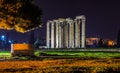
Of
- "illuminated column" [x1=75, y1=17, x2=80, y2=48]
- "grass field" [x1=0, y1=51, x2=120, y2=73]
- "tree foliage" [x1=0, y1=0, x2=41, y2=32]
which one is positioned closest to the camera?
"grass field" [x1=0, y1=51, x2=120, y2=73]

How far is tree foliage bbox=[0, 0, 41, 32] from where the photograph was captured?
36.1 meters

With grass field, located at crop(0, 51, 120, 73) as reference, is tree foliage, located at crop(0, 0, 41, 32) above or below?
above

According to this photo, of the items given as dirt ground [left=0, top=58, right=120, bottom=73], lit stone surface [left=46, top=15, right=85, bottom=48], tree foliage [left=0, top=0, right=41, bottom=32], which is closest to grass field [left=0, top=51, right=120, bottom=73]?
dirt ground [left=0, top=58, right=120, bottom=73]

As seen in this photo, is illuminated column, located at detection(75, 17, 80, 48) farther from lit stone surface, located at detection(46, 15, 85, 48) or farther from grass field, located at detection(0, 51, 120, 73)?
grass field, located at detection(0, 51, 120, 73)

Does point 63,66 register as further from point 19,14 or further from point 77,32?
point 77,32

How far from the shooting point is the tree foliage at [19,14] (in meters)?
36.1

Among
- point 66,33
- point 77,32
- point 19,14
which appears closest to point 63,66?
point 19,14

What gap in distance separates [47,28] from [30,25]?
12673 centimetres

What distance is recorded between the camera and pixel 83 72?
838 inches

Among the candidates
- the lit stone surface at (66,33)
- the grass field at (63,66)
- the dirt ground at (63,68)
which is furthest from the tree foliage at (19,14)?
the lit stone surface at (66,33)

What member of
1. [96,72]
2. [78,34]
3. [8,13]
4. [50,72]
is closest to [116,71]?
[96,72]

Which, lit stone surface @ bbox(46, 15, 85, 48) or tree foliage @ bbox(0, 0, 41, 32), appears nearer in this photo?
tree foliage @ bbox(0, 0, 41, 32)

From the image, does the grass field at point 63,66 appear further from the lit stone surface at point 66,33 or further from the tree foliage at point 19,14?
the lit stone surface at point 66,33

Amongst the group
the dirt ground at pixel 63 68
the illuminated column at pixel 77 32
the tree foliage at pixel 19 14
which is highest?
the illuminated column at pixel 77 32
